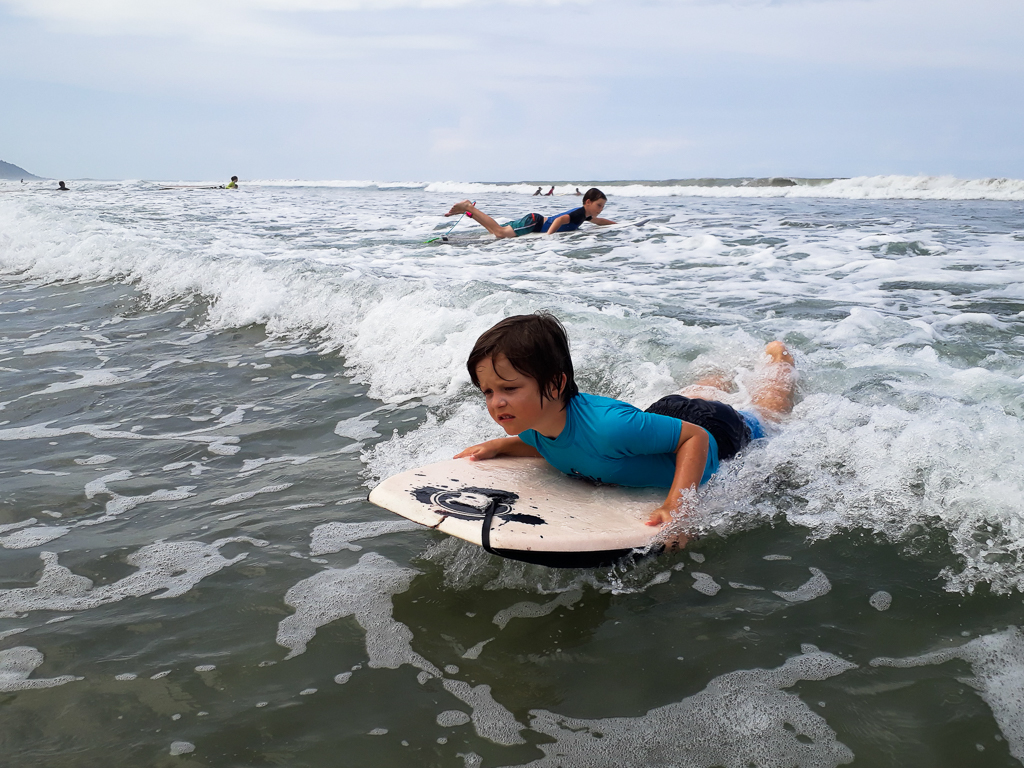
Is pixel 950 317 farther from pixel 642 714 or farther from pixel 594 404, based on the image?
pixel 642 714

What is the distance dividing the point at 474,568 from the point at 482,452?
0.62 metres

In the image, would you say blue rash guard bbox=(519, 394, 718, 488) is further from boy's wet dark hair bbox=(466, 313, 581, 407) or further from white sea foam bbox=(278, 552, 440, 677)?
white sea foam bbox=(278, 552, 440, 677)

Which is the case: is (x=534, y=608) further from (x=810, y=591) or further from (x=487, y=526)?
(x=810, y=591)

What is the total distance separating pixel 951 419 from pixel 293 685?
2.92 metres

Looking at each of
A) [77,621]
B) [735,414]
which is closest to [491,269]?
[735,414]

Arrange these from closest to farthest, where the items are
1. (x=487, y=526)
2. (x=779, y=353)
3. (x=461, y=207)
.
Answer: (x=487, y=526) → (x=779, y=353) → (x=461, y=207)

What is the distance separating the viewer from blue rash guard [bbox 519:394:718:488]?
275 centimetres

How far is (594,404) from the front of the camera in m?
2.83

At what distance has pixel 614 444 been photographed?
277cm

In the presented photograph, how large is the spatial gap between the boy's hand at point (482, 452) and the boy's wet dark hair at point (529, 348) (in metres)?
0.60

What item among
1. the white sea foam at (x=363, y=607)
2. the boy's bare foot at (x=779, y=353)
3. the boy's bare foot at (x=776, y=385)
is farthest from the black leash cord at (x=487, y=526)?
the boy's bare foot at (x=779, y=353)

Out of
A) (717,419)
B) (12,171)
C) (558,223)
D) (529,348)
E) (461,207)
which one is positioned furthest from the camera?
(12,171)

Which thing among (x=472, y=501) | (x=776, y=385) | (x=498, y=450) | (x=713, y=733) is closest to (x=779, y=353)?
(x=776, y=385)

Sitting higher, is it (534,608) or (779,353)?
(779,353)
